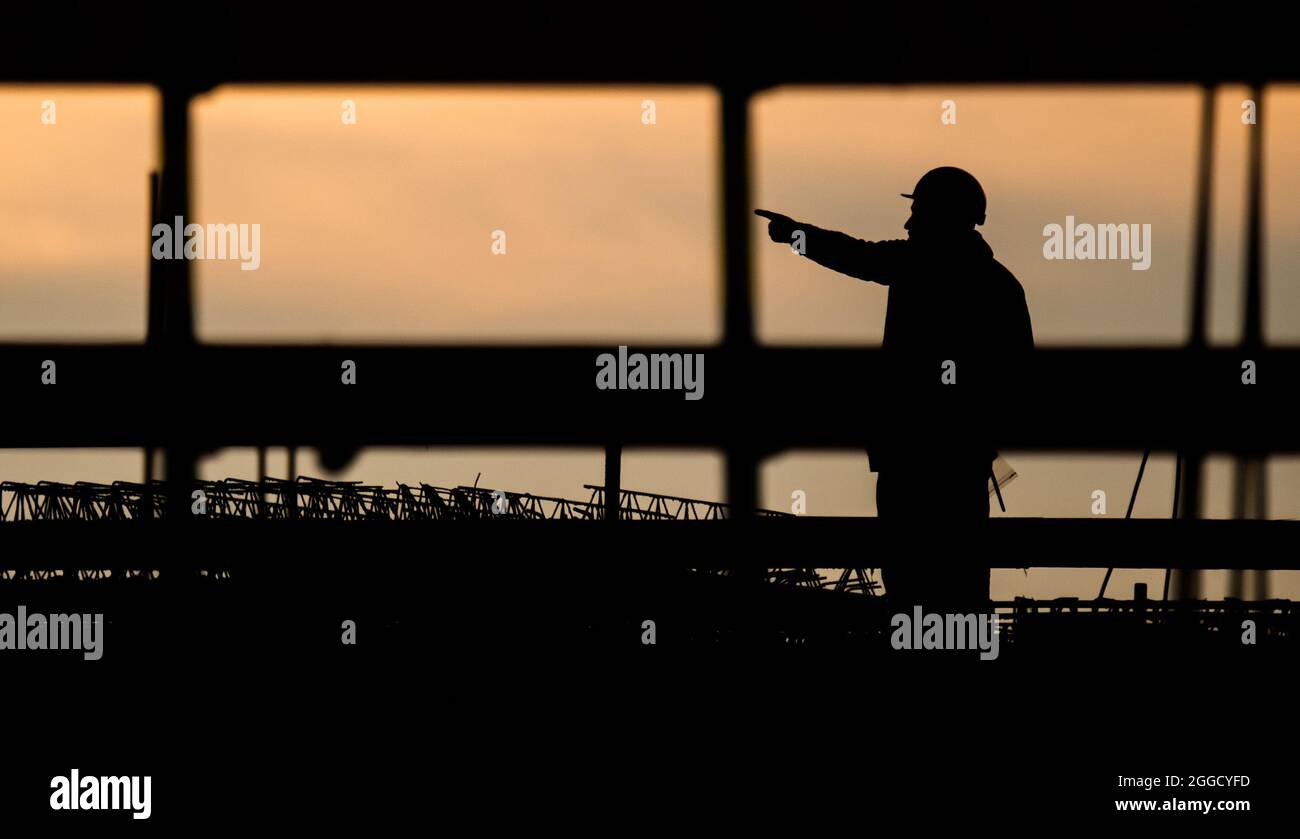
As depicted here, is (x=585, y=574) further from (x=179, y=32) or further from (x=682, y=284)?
(x=179, y=32)

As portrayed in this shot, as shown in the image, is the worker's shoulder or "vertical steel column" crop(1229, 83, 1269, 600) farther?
"vertical steel column" crop(1229, 83, 1269, 600)

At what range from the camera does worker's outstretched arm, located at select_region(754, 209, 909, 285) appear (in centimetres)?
334

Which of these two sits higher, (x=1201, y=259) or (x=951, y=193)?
(x=1201, y=259)

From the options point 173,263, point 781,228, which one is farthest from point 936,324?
point 173,263

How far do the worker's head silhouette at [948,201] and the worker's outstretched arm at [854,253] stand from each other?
0.27 ft

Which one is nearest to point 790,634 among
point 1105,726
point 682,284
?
point 1105,726

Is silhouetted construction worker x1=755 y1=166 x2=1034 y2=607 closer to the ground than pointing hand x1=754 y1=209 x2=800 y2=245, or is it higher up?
closer to the ground

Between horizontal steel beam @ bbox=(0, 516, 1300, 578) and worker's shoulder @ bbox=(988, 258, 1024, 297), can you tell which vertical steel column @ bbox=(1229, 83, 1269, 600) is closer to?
worker's shoulder @ bbox=(988, 258, 1024, 297)

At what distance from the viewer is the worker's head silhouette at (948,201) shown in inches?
134

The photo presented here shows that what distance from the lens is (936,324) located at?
3363 millimetres

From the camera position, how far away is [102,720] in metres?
2.59

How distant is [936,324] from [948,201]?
0.90 ft

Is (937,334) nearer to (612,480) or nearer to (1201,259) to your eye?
(612,480)

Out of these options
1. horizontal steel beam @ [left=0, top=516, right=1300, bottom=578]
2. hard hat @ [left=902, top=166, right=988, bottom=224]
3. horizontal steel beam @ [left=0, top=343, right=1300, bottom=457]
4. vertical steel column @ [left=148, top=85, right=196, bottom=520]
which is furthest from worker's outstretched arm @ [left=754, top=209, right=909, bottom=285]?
vertical steel column @ [left=148, top=85, right=196, bottom=520]
